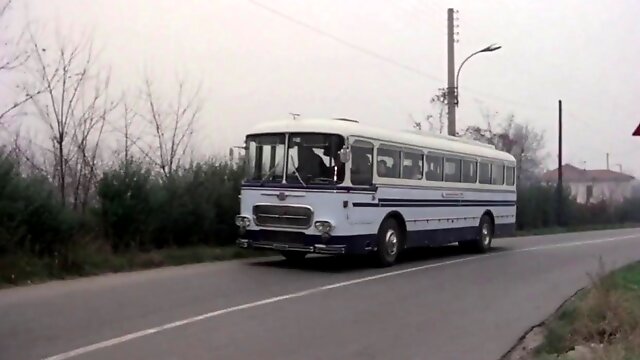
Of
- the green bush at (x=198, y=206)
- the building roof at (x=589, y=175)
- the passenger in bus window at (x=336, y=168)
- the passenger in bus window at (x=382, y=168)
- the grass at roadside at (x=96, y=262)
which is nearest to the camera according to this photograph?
the grass at roadside at (x=96, y=262)

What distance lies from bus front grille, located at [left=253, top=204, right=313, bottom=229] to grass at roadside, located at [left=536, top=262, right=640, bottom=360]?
5.37 m

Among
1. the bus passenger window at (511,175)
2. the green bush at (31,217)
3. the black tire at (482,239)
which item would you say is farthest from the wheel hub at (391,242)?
the bus passenger window at (511,175)

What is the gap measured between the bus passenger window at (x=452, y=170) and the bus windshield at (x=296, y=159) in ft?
16.0

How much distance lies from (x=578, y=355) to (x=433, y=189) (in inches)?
431

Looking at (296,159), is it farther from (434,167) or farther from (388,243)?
(434,167)

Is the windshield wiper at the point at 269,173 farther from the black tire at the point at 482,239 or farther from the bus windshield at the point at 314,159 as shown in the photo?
the black tire at the point at 482,239

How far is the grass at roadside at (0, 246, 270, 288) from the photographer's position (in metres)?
12.9

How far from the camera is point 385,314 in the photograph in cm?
1062

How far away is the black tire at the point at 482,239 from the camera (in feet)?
70.7

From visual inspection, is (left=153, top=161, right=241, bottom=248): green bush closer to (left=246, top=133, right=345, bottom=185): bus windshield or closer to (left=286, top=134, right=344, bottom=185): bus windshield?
(left=246, top=133, right=345, bottom=185): bus windshield

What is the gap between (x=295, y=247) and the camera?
15.2 m

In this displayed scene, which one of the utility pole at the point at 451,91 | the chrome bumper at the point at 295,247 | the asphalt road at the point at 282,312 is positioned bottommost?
the asphalt road at the point at 282,312

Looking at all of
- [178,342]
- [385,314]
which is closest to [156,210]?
[385,314]

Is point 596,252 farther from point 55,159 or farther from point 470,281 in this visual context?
point 55,159
